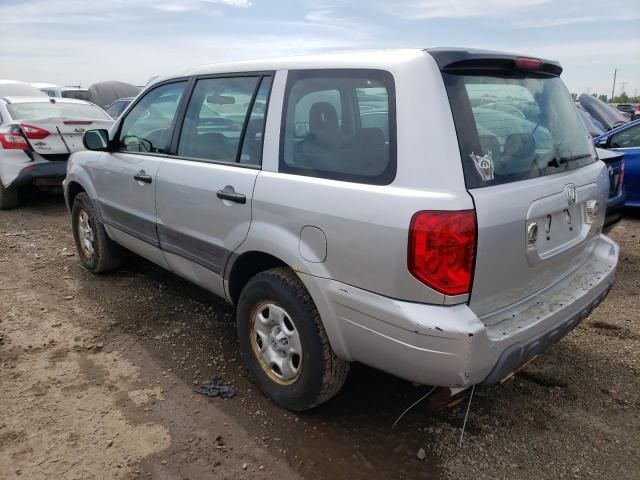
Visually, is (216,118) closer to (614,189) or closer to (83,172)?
(83,172)

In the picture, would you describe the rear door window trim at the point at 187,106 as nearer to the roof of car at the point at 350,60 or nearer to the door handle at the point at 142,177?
the roof of car at the point at 350,60

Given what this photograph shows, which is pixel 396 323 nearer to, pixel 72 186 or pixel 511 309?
pixel 511 309

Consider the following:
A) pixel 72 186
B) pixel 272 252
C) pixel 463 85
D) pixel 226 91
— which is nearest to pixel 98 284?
pixel 72 186

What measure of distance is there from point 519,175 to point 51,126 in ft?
22.1

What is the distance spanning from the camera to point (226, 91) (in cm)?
310

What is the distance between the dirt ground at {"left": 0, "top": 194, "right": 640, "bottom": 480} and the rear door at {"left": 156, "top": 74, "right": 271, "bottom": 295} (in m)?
0.62

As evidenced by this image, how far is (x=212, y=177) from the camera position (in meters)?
2.95

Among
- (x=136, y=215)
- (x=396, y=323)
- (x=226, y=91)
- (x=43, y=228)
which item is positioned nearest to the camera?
(x=396, y=323)

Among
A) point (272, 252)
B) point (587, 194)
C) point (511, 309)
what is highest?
point (587, 194)

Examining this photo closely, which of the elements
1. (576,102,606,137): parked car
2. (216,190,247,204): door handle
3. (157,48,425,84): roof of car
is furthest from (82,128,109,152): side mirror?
(576,102,606,137): parked car

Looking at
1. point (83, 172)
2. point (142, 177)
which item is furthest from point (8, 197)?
point (142, 177)

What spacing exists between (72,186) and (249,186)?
2860mm

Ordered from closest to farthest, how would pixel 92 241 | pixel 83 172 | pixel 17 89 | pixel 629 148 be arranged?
pixel 83 172 < pixel 92 241 < pixel 629 148 < pixel 17 89

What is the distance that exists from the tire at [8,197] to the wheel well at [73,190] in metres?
3.05
